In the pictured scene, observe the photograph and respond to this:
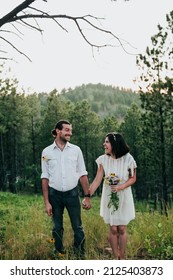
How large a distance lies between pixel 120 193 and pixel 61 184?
721 mm

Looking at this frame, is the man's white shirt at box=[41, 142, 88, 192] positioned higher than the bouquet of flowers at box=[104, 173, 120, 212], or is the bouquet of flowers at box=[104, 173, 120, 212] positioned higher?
the man's white shirt at box=[41, 142, 88, 192]

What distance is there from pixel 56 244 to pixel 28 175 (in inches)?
1502

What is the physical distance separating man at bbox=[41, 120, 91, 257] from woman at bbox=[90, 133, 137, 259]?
386 mm

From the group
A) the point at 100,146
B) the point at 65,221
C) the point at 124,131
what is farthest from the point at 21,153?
Answer: the point at 65,221

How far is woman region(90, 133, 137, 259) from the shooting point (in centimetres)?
496

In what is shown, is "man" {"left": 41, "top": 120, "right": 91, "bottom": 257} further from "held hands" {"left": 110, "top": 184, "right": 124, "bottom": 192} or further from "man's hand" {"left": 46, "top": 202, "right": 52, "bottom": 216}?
"held hands" {"left": 110, "top": 184, "right": 124, "bottom": 192}

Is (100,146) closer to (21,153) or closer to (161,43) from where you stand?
(21,153)

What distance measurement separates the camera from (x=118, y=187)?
4910mm

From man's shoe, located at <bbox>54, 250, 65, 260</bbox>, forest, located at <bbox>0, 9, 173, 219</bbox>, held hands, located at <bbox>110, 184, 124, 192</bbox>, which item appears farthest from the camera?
forest, located at <bbox>0, 9, 173, 219</bbox>

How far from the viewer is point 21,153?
4522cm

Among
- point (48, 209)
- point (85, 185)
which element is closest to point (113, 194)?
point (85, 185)

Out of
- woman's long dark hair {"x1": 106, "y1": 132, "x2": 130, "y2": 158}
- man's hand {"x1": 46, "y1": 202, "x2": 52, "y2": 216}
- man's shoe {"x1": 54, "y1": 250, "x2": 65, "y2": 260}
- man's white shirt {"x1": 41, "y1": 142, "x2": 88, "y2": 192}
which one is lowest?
man's shoe {"x1": 54, "y1": 250, "x2": 65, "y2": 260}

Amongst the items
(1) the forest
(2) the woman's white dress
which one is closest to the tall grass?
(2) the woman's white dress
